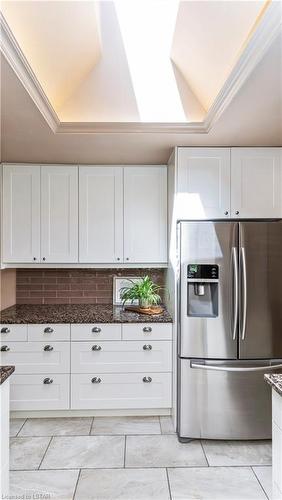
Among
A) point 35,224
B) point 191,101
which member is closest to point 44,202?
point 35,224

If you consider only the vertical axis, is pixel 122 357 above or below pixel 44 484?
above

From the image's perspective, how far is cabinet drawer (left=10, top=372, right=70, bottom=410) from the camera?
296 centimetres

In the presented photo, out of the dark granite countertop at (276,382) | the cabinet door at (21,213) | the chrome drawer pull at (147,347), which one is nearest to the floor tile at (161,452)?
the chrome drawer pull at (147,347)

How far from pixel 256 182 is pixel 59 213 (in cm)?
179

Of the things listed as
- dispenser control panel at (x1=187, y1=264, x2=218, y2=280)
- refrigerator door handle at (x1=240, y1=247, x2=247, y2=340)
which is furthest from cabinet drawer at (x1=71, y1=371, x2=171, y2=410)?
dispenser control panel at (x1=187, y1=264, x2=218, y2=280)

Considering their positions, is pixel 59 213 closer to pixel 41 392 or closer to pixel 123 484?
pixel 41 392

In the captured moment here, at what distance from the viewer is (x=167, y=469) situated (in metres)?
2.32

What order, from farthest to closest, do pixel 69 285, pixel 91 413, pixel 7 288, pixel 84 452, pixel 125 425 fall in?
pixel 69 285 → pixel 7 288 → pixel 91 413 → pixel 125 425 → pixel 84 452

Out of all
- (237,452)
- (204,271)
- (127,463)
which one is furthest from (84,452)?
(204,271)

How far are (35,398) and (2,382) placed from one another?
1566 mm

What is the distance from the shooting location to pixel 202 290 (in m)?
2.68

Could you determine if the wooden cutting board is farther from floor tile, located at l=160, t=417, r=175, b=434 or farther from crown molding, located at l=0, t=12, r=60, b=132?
crown molding, located at l=0, t=12, r=60, b=132

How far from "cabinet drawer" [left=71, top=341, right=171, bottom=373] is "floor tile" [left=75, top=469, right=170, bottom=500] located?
0.82m

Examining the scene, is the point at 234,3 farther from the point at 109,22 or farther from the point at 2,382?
the point at 2,382
